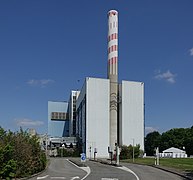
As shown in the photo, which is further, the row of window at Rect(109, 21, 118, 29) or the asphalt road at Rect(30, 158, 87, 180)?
the row of window at Rect(109, 21, 118, 29)

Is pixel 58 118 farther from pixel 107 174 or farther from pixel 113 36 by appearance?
pixel 107 174

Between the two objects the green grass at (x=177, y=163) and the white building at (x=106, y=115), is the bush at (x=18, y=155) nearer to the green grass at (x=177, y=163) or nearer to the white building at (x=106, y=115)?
the green grass at (x=177, y=163)

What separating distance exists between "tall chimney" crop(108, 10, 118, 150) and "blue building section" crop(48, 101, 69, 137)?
47.8 metres

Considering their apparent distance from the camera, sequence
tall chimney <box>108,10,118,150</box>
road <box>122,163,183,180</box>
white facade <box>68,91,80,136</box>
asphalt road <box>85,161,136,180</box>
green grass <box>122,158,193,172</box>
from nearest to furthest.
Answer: asphalt road <box>85,161,136,180</box> → road <box>122,163,183,180</box> → green grass <box>122,158,193,172</box> → tall chimney <box>108,10,118,150</box> → white facade <box>68,91,80,136</box>

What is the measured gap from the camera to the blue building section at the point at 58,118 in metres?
148

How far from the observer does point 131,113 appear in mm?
105125

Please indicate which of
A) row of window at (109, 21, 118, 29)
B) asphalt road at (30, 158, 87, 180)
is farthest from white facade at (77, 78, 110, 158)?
asphalt road at (30, 158, 87, 180)

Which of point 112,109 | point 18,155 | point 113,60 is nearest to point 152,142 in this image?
point 112,109

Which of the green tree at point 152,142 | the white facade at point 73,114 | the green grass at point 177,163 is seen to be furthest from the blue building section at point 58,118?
the green grass at point 177,163

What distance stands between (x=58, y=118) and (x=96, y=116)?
51341 mm

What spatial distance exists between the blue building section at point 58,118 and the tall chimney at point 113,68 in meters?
47.8

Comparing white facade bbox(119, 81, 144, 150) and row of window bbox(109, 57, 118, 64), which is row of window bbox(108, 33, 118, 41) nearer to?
row of window bbox(109, 57, 118, 64)

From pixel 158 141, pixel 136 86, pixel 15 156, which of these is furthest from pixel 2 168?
pixel 158 141

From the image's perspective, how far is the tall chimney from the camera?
101812 millimetres
